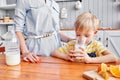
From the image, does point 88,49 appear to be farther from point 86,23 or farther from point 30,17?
point 30,17

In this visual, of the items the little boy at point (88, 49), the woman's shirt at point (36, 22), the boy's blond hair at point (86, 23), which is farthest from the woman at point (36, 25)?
the boy's blond hair at point (86, 23)

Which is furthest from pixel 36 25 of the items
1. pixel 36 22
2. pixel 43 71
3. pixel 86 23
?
pixel 43 71

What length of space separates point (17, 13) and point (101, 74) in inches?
35.6

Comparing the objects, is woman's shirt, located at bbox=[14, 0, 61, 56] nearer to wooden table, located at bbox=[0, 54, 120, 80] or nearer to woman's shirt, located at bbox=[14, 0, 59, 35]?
woman's shirt, located at bbox=[14, 0, 59, 35]

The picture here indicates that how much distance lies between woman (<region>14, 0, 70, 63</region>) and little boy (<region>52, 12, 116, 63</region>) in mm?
214

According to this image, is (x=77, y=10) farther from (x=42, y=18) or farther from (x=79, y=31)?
(x=79, y=31)

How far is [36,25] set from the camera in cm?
139

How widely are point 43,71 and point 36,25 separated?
590mm

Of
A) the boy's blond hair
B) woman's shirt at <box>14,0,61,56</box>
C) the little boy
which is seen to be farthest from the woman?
the boy's blond hair

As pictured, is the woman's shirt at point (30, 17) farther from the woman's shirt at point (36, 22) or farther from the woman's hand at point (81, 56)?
the woman's hand at point (81, 56)

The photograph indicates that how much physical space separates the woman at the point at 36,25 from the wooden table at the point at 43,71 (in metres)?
0.39

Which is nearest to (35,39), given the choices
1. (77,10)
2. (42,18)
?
(42,18)

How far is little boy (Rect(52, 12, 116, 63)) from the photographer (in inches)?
40.1

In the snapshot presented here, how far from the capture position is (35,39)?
143cm
